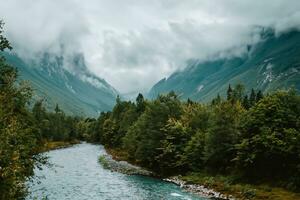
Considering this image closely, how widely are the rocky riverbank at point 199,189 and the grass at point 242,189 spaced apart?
128 cm

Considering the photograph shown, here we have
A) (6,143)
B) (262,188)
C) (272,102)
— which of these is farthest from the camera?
(272,102)

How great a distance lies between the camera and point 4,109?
112ft

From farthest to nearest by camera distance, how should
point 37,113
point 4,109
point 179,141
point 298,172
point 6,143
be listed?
1. point 37,113
2. point 179,141
3. point 298,172
4. point 4,109
5. point 6,143

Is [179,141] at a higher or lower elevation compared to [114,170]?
higher

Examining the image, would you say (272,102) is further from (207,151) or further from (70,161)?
(70,161)

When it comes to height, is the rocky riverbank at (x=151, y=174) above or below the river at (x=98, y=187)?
above

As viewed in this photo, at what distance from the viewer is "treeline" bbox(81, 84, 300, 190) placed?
77.2 meters

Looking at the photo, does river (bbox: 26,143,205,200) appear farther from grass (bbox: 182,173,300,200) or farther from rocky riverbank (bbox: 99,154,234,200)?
grass (bbox: 182,173,300,200)

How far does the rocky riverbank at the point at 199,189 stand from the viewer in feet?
250

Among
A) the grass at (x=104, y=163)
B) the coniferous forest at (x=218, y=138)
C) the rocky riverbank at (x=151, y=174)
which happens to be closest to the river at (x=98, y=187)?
the rocky riverbank at (x=151, y=174)

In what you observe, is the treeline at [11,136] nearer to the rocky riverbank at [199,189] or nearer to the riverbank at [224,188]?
the rocky riverbank at [199,189]

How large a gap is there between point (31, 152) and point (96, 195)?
32.4 metres

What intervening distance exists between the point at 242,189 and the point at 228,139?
15.2 m

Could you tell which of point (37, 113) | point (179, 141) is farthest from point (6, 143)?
point (37, 113)
